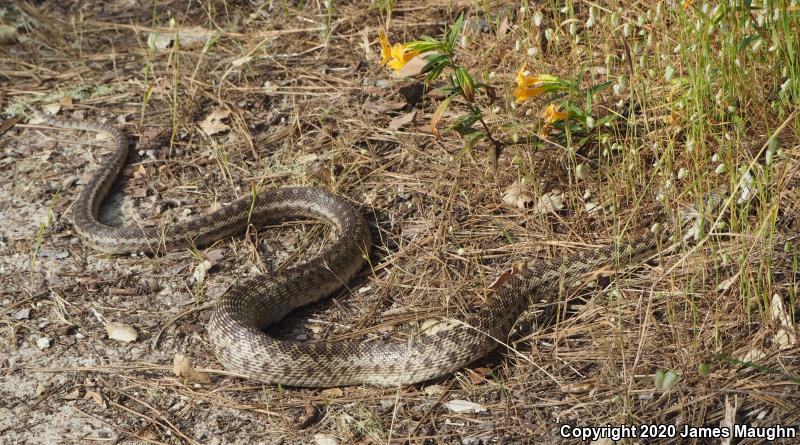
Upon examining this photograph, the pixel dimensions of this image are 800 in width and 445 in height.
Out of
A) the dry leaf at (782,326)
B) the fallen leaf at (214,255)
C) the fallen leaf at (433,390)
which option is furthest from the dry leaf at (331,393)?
the dry leaf at (782,326)

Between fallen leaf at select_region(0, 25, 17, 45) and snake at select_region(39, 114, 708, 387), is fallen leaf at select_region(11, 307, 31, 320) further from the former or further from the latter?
fallen leaf at select_region(0, 25, 17, 45)

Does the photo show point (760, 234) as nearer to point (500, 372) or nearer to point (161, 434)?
point (500, 372)

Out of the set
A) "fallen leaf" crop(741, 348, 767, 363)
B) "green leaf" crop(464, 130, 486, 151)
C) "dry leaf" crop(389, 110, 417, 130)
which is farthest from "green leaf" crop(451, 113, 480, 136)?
"fallen leaf" crop(741, 348, 767, 363)

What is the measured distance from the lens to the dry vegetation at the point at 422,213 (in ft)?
17.8

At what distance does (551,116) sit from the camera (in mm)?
6109

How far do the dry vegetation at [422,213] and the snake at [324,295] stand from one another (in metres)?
0.12

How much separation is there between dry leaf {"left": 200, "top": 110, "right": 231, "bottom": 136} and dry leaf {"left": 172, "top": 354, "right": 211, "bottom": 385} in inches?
121

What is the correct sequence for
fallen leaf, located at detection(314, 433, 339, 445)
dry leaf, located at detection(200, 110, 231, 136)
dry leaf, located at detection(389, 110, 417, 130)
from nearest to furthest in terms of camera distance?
fallen leaf, located at detection(314, 433, 339, 445)
dry leaf, located at detection(389, 110, 417, 130)
dry leaf, located at detection(200, 110, 231, 136)

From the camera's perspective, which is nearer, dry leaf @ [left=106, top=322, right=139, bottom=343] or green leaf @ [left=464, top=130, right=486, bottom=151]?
green leaf @ [left=464, top=130, right=486, bottom=151]

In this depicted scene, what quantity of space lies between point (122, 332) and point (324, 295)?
1.47 m

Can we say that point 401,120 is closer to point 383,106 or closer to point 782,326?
point 383,106

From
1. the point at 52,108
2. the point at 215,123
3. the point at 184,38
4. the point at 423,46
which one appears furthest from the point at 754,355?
the point at 52,108

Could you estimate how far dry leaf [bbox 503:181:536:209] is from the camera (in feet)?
22.6

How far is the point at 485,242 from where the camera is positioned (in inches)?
269
